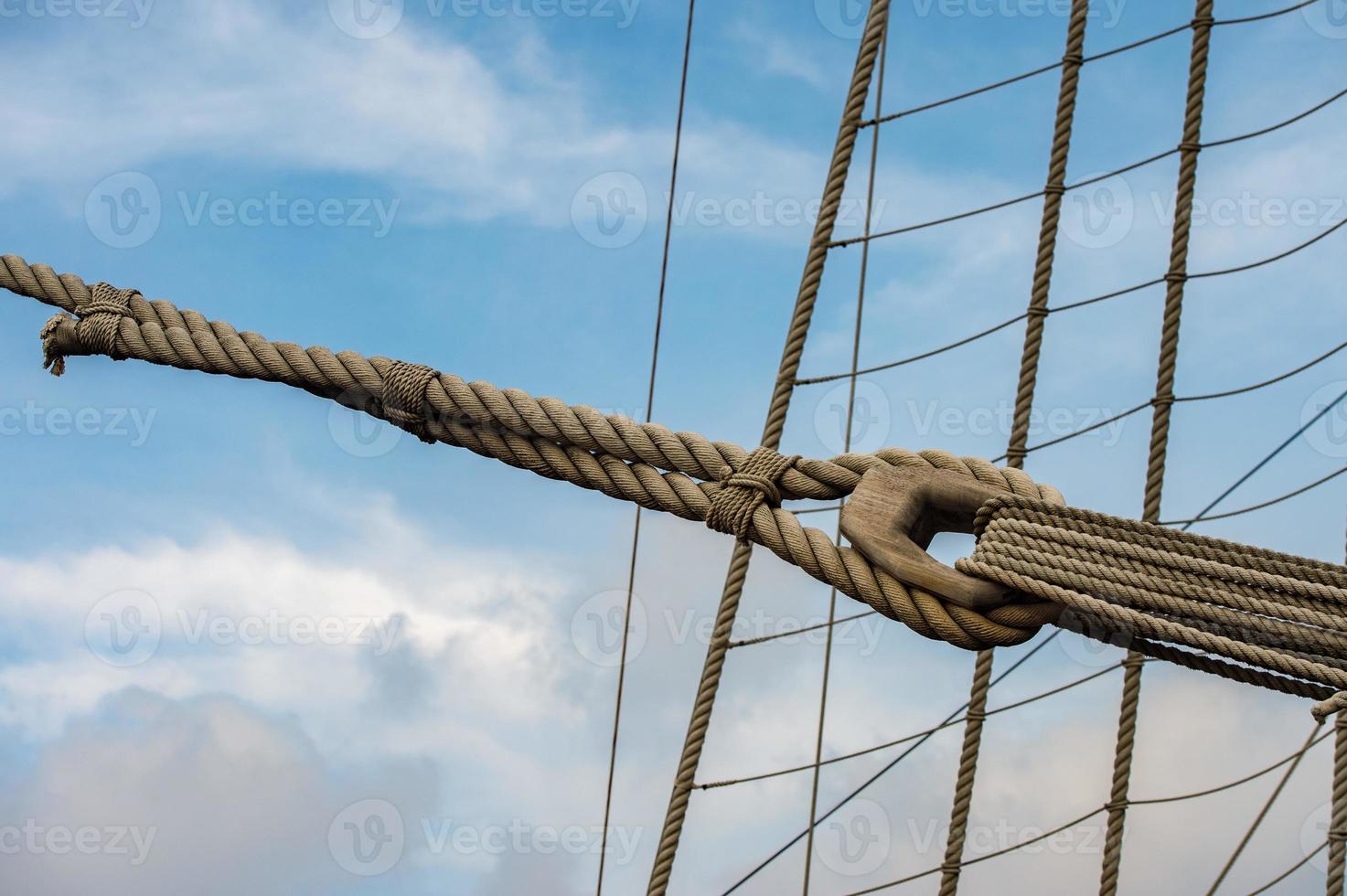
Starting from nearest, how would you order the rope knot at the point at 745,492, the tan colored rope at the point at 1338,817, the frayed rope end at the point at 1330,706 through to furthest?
the frayed rope end at the point at 1330,706
the rope knot at the point at 745,492
the tan colored rope at the point at 1338,817

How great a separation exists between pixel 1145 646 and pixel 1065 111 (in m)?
2.21

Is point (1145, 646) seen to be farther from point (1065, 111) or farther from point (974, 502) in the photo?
point (1065, 111)

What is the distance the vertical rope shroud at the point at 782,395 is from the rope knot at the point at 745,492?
37cm

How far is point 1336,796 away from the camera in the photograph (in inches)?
149

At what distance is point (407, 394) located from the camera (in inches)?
98.1

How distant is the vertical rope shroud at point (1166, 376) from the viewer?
3949 mm

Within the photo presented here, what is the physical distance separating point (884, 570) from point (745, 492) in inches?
9.8

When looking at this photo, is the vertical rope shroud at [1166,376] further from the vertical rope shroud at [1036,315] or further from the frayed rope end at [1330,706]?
the frayed rope end at [1330,706]

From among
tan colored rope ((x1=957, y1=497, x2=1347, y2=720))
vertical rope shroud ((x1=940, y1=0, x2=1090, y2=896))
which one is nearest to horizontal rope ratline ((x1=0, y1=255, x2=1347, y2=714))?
tan colored rope ((x1=957, y1=497, x2=1347, y2=720))

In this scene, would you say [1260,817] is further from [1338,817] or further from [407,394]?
[407,394]

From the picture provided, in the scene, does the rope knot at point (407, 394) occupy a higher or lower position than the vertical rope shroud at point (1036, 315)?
lower

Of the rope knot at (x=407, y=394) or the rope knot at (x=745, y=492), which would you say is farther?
the rope knot at (x=407, y=394)

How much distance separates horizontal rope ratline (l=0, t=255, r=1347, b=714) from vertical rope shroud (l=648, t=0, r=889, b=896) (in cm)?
38

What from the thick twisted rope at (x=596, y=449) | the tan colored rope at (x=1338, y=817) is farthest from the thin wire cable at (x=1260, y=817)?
the thick twisted rope at (x=596, y=449)
